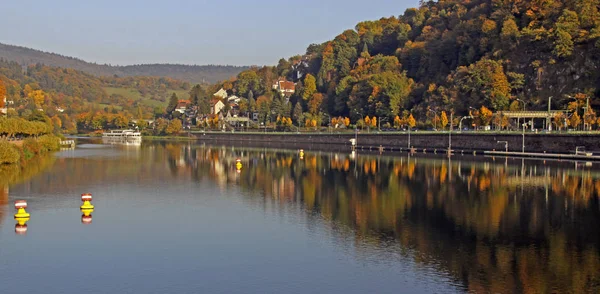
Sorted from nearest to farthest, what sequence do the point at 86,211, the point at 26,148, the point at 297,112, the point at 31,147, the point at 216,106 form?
the point at 86,211, the point at 26,148, the point at 31,147, the point at 297,112, the point at 216,106

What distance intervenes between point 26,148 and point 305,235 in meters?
51.8

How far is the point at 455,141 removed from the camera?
86.2 metres

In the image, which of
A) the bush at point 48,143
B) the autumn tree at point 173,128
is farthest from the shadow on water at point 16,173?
the autumn tree at point 173,128

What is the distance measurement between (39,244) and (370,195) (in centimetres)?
2035

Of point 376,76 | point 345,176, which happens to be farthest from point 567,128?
point 376,76

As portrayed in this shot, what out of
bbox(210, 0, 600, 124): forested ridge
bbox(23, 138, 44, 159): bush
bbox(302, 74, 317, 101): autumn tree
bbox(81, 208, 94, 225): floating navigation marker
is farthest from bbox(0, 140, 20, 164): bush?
bbox(302, 74, 317, 101): autumn tree

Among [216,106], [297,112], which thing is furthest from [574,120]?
[216,106]

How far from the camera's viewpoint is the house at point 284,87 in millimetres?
185875

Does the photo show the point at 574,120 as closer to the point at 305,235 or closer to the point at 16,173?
the point at 16,173

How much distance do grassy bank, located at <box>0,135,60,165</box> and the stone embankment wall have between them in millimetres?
44923

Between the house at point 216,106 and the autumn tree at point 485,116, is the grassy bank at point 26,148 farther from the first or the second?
the house at point 216,106

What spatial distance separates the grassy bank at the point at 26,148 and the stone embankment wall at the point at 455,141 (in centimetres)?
4492

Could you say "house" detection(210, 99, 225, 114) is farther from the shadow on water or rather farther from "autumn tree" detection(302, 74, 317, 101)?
the shadow on water

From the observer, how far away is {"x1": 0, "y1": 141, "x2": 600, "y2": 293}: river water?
2012cm
